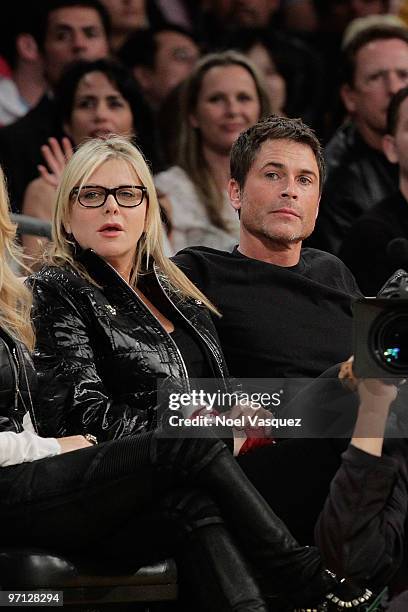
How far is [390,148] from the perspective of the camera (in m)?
4.32

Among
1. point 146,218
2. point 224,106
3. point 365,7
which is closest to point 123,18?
point 365,7

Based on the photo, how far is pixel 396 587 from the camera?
2912 millimetres

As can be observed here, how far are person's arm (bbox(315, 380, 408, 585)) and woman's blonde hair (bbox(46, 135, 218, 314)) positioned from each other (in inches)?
35.6

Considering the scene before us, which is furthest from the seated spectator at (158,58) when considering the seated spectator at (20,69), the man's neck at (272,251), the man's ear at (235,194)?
the man's neck at (272,251)

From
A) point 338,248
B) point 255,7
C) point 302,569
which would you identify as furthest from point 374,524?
point 255,7

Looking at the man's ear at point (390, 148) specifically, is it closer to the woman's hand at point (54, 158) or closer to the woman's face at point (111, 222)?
the woman's hand at point (54, 158)

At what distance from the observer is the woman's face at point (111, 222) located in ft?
10.2

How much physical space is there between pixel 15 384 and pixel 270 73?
9.76 ft

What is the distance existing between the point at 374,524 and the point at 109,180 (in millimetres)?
1121

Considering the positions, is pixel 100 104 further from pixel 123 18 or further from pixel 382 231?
pixel 123 18

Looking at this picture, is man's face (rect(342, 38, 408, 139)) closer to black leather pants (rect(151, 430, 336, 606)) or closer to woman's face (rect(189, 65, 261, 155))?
woman's face (rect(189, 65, 261, 155))

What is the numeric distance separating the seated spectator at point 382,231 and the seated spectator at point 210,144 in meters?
0.50

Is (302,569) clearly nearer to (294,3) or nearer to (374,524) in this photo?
(374,524)

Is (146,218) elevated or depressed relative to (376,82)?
depressed
